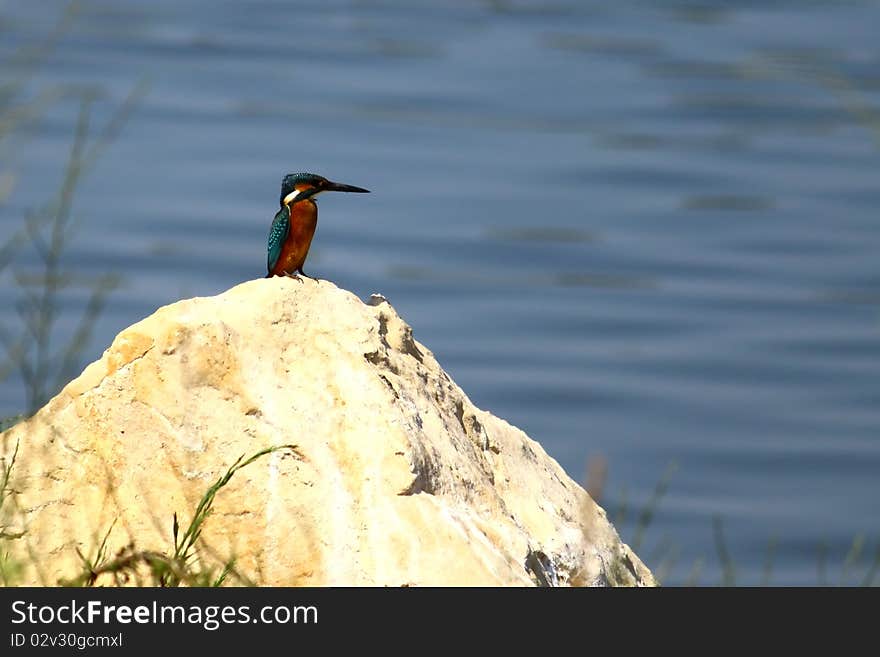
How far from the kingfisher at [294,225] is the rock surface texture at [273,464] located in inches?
25.1

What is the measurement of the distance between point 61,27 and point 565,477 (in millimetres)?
2113

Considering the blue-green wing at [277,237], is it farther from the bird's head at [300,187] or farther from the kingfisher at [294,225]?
the bird's head at [300,187]

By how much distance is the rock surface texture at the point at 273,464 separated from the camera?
3.61m

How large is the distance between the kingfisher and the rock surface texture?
2.09 ft

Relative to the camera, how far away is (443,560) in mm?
3549

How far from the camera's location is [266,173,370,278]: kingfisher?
186 inches

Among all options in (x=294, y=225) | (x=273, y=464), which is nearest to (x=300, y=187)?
(x=294, y=225)

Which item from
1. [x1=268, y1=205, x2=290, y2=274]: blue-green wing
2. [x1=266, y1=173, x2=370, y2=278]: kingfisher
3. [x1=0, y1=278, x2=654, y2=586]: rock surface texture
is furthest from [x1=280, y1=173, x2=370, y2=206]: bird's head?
[x1=0, y1=278, x2=654, y2=586]: rock surface texture

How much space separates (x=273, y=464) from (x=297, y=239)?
1.22 meters

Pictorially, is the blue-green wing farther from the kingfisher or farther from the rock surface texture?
the rock surface texture

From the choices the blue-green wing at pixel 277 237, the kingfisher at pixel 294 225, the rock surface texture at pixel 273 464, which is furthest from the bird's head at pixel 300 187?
the rock surface texture at pixel 273 464
